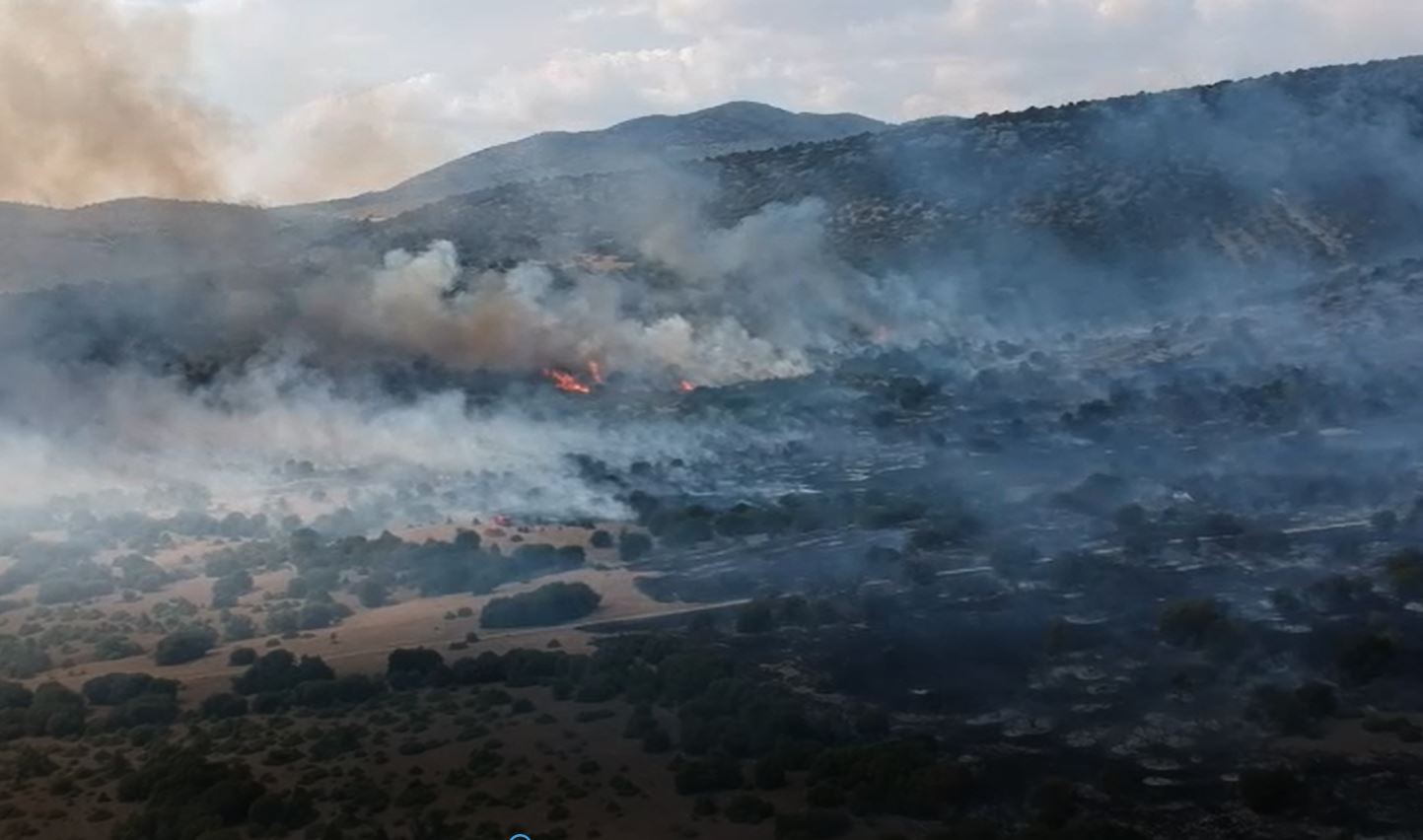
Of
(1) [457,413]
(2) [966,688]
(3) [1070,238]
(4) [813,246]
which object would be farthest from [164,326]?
(2) [966,688]

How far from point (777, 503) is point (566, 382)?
82.0 feet

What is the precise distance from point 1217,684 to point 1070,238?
213 ft

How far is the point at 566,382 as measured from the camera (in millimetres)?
72125

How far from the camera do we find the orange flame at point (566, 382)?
234ft

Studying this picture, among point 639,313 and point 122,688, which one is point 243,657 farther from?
point 639,313

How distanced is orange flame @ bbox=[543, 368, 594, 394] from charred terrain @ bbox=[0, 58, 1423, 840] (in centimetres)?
26

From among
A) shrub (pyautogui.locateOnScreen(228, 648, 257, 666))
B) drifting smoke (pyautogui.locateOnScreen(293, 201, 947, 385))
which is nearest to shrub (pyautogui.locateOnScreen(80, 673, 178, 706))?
shrub (pyautogui.locateOnScreen(228, 648, 257, 666))

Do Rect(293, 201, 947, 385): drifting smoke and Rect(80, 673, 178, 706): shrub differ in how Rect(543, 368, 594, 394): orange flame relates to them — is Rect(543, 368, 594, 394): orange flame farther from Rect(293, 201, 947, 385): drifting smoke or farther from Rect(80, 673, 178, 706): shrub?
Rect(80, 673, 178, 706): shrub

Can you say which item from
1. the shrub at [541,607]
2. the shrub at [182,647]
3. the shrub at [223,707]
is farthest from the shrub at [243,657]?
the shrub at [541,607]

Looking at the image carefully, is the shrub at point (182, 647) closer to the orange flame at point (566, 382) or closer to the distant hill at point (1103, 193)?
the orange flame at point (566, 382)

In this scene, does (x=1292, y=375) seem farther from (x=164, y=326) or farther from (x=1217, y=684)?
(x=164, y=326)

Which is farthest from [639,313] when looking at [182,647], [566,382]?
[182,647]

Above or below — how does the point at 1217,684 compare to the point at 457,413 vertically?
below

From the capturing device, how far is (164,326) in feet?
271
